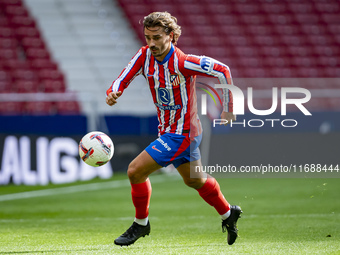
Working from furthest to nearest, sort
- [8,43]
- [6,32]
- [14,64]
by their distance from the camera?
[6,32], [8,43], [14,64]

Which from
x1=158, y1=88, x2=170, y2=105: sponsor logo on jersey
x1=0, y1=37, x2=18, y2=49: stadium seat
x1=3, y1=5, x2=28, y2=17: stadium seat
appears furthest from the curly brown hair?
x1=3, y1=5, x2=28, y2=17: stadium seat

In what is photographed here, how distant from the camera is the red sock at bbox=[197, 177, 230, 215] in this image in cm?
536

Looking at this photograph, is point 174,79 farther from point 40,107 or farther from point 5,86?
point 5,86

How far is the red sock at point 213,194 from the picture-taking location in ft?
17.6

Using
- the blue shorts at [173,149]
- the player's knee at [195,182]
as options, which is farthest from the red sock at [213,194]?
the blue shorts at [173,149]

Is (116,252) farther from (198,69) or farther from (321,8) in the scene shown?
(321,8)

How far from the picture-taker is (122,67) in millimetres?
17672

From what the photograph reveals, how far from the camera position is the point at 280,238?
555 cm

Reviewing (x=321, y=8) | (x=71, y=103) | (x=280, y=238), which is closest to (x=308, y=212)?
(x=280, y=238)

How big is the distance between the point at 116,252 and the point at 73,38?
14.1 metres

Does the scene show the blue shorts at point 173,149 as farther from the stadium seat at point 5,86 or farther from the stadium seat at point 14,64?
the stadium seat at point 14,64

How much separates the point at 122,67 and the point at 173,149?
1269 centimetres

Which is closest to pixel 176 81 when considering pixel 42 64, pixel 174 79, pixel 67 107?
pixel 174 79

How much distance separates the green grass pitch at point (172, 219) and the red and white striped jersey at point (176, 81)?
1009mm
